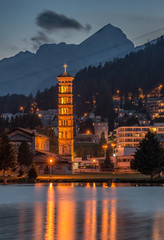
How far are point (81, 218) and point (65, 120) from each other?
11035 cm

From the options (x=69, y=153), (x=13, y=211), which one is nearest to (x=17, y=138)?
(x=69, y=153)

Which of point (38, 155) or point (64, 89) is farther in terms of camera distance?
point (64, 89)

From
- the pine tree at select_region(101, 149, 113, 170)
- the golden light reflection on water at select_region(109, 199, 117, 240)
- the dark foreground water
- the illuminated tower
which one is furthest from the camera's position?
the pine tree at select_region(101, 149, 113, 170)

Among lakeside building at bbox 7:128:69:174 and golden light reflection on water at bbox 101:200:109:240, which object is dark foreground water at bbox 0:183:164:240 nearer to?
golden light reflection on water at bbox 101:200:109:240

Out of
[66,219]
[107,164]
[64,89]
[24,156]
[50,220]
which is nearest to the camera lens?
[50,220]

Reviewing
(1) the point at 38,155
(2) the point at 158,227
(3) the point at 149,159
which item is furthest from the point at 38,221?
(1) the point at 38,155

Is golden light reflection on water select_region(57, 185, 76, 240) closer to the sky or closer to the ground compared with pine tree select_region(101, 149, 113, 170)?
closer to the ground

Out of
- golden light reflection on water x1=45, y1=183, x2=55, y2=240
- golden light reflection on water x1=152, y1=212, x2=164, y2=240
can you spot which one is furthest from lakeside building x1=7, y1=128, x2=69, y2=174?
golden light reflection on water x1=152, y1=212, x2=164, y2=240

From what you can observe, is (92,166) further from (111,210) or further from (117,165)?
(111,210)

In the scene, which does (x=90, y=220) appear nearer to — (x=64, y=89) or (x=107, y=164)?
(x=107, y=164)

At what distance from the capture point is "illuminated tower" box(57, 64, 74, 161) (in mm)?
146500

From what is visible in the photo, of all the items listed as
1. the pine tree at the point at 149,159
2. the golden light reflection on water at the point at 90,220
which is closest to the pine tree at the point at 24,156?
the pine tree at the point at 149,159

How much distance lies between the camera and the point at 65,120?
14900 centimetres

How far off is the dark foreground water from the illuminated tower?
87.7 metres
